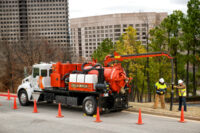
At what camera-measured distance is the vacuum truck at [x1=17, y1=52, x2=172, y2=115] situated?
44.8ft

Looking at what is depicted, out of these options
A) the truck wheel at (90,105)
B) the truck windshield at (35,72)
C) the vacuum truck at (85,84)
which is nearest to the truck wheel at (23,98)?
the vacuum truck at (85,84)

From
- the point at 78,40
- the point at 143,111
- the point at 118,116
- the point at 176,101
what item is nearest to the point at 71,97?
the point at 118,116

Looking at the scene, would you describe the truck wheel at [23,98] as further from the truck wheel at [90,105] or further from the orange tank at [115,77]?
the orange tank at [115,77]

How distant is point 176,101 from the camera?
30719 millimetres

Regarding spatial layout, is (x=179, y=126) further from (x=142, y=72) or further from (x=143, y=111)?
(x=142, y=72)

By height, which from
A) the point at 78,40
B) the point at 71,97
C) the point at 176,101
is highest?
the point at 78,40

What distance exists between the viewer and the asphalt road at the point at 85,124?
10852mm

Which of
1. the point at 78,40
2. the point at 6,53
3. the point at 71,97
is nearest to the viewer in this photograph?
the point at 71,97

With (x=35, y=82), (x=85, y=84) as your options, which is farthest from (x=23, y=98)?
(x=85, y=84)

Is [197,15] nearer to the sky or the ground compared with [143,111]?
nearer to the sky

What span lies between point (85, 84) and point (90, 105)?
3.82 feet

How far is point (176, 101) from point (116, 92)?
18778 millimetres

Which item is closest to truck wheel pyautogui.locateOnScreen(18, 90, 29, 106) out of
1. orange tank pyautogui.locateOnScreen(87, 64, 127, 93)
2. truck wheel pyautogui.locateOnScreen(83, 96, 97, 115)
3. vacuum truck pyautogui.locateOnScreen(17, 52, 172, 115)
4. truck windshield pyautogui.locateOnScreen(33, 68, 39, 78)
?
vacuum truck pyautogui.locateOnScreen(17, 52, 172, 115)

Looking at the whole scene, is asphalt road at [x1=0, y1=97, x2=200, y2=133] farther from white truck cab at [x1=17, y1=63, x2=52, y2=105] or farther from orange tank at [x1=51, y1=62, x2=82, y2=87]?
white truck cab at [x1=17, y1=63, x2=52, y2=105]
